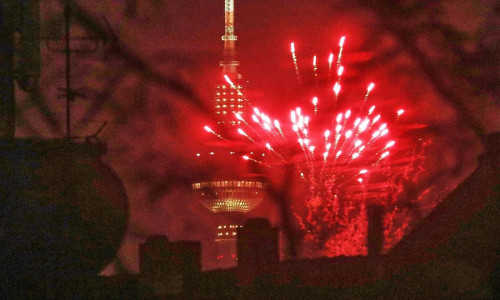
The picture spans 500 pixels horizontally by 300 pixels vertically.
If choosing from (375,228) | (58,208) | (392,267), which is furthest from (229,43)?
(375,228)

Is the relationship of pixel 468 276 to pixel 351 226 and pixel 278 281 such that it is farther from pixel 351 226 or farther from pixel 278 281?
pixel 351 226

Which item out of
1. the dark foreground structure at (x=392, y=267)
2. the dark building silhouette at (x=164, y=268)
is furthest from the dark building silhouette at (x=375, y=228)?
the dark building silhouette at (x=164, y=268)

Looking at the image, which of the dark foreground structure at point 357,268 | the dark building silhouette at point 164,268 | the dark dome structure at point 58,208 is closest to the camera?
the dark foreground structure at point 357,268

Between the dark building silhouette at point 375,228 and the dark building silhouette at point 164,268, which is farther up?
the dark building silhouette at point 375,228

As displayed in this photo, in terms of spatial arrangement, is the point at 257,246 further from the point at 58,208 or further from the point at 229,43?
the point at 229,43

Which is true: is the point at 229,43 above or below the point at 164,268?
above

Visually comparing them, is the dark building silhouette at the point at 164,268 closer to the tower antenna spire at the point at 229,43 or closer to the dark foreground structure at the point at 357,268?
the dark foreground structure at the point at 357,268

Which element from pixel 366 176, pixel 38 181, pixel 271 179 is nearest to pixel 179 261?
pixel 38 181

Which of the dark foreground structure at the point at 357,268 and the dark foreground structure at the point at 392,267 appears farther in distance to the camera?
the dark foreground structure at the point at 357,268

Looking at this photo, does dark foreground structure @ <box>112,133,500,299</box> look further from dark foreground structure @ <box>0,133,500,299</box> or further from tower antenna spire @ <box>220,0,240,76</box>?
tower antenna spire @ <box>220,0,240,76</box>
